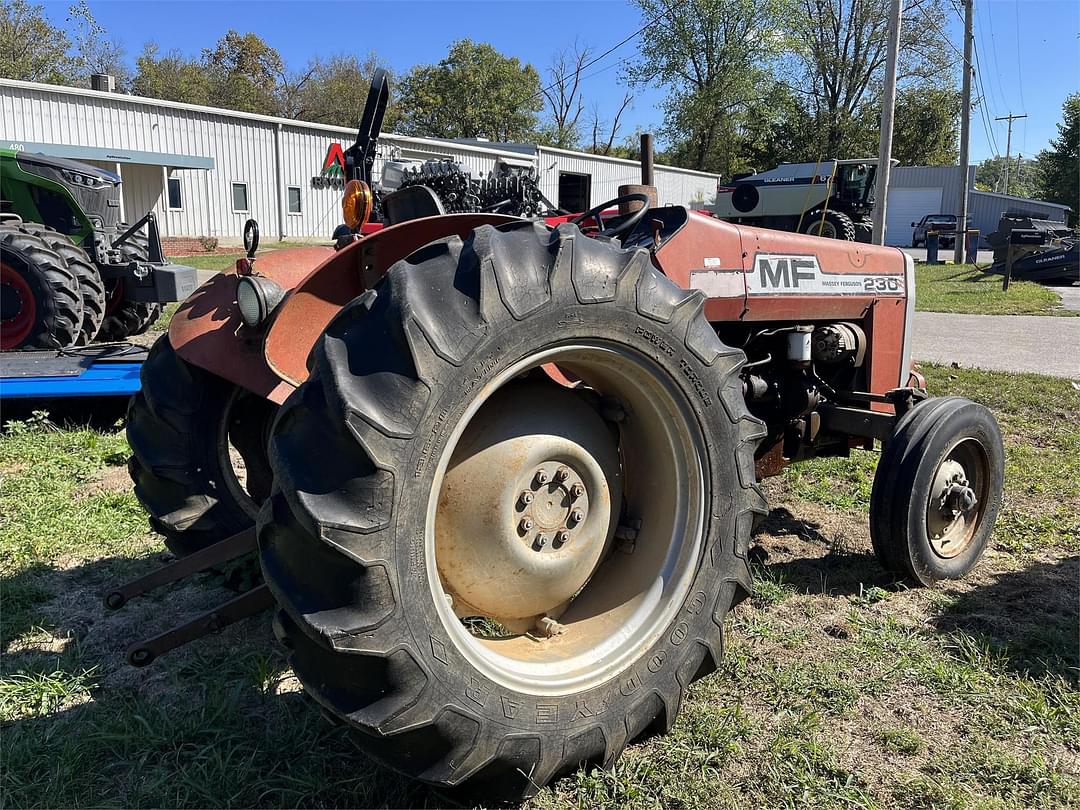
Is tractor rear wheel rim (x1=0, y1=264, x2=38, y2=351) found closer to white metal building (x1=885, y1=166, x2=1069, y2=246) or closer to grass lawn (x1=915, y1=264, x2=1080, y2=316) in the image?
grass lawn (x1=915, y1=264, x2=1080, y2=316)

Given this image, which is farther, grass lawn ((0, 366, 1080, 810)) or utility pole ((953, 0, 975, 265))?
utility pole ((953, 0, 975, 265))

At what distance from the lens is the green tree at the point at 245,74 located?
4631cm

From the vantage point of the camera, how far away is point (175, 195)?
23.8 metres

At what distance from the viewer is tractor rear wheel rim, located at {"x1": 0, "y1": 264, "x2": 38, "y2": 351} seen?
6.99m

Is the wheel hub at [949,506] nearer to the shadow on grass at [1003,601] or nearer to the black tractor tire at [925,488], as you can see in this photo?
the black tractor tire at [925,488]

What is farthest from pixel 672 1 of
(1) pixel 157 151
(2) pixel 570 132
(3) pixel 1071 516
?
(3) pixel 1071 516

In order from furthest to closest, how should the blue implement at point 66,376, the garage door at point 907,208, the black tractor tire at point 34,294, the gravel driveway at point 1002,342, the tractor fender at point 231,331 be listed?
the garage door at point 907,208 < the gravel driveway at point 1002,342 < the black tractor tire at point 34,294 < the blue implement at point 66,376 < the tractor fender at point 231,331

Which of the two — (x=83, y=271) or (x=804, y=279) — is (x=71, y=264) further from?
(x=804, y=279)

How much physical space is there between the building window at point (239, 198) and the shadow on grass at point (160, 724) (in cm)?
2404

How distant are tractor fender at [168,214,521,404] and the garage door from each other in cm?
4772

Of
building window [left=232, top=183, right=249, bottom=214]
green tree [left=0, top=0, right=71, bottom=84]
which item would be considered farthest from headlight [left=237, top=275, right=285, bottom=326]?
green tree [left=0, top=0, right=71, bottom=84]

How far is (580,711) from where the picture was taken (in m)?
2.03

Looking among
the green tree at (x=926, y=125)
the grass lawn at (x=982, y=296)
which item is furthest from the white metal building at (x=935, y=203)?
the grass lawn at (x=982, y=296)

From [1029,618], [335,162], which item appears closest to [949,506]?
[1029,618]
